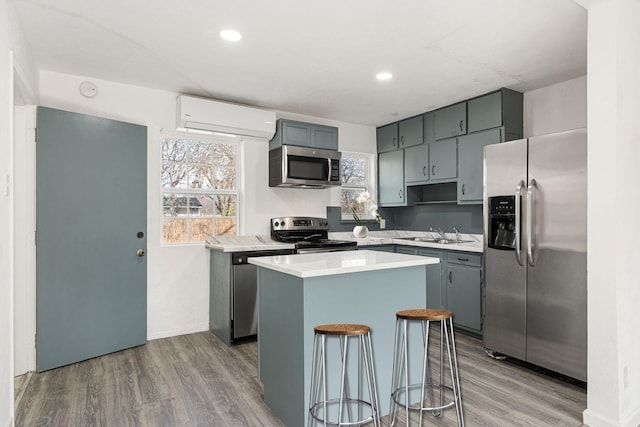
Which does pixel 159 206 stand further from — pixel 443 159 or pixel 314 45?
pixel 443 159

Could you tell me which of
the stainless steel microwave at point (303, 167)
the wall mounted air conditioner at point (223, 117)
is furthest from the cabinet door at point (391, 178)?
the wall mounted air conditioner at point (223, 117)

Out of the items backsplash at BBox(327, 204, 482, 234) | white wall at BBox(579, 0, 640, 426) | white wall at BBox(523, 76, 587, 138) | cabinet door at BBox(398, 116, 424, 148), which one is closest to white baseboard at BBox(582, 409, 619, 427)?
white wall at BBox(579, 0, 640, 426)

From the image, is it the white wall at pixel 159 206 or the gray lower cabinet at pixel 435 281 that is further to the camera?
the gray lower cabinet at pixel 435 281

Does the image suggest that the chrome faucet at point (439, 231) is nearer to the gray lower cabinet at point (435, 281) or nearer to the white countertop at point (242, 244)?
the gray lower cabinet at point (435, 281)

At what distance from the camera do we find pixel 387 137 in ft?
17.3

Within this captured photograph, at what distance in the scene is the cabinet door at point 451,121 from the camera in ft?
13.8

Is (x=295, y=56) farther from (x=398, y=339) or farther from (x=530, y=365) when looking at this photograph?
(x=530, y=365)

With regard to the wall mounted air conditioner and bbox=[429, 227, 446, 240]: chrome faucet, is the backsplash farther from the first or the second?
the wall mounted air conditioner

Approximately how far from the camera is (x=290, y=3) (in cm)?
232

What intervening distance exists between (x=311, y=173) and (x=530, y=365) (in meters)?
2.76

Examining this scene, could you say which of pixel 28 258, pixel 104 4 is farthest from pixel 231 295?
pixel 104 4

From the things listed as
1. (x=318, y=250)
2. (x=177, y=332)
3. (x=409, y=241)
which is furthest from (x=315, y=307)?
(x=409, y=241)

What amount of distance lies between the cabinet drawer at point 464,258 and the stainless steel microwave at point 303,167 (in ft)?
4.96

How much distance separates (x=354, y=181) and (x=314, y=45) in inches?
104
